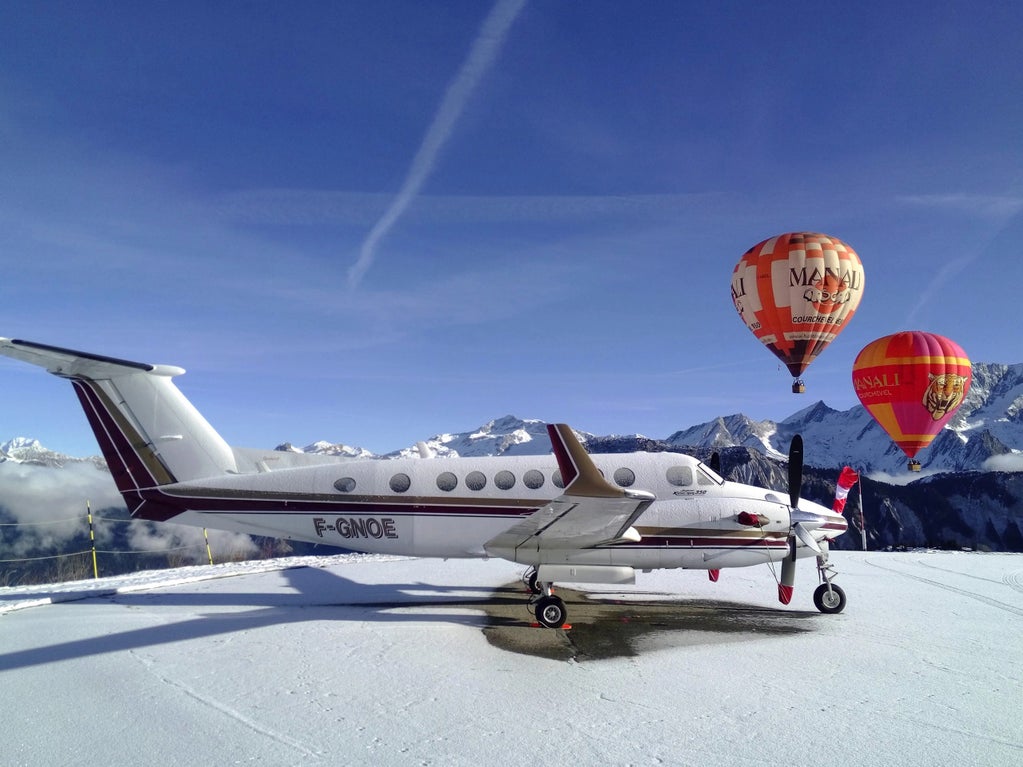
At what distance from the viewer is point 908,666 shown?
25.5 feet

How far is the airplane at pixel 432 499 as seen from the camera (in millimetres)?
11305

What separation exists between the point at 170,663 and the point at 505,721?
A: 5154 mm

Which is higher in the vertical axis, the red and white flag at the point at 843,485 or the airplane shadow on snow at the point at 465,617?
the red and white flag at the point at 843,485

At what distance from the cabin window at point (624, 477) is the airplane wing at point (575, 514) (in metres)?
1.18

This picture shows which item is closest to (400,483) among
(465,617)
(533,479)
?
(533,479)

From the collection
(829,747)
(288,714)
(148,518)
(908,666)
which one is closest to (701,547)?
(908,666)

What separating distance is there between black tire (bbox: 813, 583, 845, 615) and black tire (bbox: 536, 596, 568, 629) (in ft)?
17.1

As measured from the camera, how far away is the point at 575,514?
9.71 meters

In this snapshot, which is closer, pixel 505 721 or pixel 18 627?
pixel 505 721

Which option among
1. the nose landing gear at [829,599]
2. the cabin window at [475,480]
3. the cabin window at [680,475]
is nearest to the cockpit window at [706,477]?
the cabin window at [680,475]

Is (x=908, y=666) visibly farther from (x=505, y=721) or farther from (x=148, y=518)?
Result: (x=148, y=518)

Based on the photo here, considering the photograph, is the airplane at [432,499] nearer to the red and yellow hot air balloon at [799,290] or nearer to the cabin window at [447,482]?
the cabin window at [447,482]

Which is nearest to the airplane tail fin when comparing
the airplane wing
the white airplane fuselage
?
the white airplane fuselage

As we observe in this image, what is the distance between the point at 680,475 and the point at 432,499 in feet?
17.7
